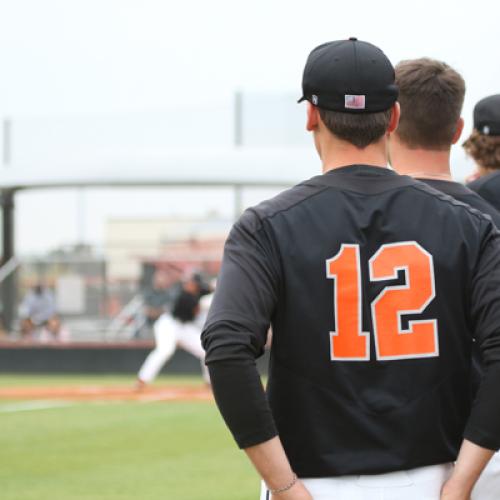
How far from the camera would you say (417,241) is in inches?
115

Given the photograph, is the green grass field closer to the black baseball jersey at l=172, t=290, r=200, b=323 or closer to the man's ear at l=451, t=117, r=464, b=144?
the black baseball jersey at l=172, t=290, r=200, b=323

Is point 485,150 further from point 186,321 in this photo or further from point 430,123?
point 186,321

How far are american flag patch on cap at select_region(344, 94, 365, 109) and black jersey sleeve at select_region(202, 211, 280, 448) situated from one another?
38 centimetres

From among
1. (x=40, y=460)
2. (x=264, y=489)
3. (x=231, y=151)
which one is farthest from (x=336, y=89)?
(x=231, y=151)

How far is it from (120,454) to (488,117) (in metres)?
6.67

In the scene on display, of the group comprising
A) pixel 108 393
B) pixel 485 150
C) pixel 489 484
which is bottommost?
pixel 108 393

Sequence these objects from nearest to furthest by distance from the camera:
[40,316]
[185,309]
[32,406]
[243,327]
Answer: [243,327] → [32,406] → [185,309] → [40,316]

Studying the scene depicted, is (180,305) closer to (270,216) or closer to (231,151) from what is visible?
(231,151)

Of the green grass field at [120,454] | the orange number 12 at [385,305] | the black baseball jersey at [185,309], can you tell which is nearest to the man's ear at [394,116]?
the orange number 12 at [385,305]

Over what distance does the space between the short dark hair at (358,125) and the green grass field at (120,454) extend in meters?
5.10

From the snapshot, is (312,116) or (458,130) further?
(458,130)

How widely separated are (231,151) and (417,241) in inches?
937

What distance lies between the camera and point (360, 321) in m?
2.88

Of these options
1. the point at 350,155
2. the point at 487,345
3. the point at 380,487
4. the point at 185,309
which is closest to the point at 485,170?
the point at 350,155
